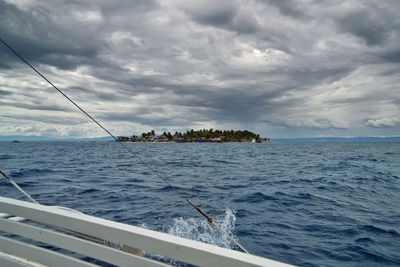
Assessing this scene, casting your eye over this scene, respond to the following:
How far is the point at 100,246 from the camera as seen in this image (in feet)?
6.41

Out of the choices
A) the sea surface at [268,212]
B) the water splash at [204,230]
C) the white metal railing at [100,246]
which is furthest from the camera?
the water splash at [204,230]

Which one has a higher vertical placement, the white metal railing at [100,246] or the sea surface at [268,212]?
the white metal railing at [100,246]

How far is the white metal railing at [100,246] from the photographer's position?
163cm

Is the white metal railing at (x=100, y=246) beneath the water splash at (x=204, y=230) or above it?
above

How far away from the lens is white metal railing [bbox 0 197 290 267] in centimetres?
163

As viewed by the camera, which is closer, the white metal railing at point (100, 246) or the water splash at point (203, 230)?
the white metal railing at point (100, 246)

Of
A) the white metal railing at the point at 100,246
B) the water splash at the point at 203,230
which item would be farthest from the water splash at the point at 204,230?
the white metal railing at the point at 100,246

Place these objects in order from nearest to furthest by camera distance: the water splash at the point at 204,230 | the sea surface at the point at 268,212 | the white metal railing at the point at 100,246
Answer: the white metal railing at the point at 100,246, the sea surface at the point at 268,212, the water splash at the point at 204,230

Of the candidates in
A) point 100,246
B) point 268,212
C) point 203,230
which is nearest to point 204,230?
point 203,230

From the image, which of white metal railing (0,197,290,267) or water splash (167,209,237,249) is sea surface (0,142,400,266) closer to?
water splash (167,209,237,249)

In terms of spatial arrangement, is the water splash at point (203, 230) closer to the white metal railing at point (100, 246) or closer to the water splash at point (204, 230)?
the water splash at point (204, 230)

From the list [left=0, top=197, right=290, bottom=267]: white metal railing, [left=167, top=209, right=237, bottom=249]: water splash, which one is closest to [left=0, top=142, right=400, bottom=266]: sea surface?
[left=167, top=209, right=237, bottom=249]: water splash

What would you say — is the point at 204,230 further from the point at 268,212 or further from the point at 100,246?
the point at 100,246

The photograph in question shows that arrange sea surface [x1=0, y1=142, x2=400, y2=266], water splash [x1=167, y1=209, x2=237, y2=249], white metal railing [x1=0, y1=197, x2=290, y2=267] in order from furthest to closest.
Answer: water splash [x1=167, y1=209, x2=237, y2=249]
sea surface [x1=0, y1=142, x2=400, y2=266]
white metal railing [x1=0, y1=197, x2=290, y2=267]
